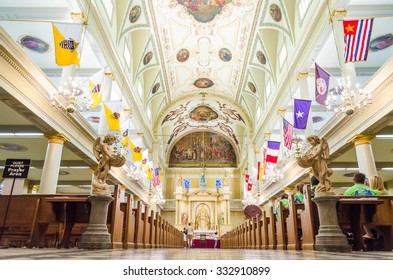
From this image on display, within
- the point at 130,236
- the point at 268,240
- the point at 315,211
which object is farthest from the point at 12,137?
the point at 315,211

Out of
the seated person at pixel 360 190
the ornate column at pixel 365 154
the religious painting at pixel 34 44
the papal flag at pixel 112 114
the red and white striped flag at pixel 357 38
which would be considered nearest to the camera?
the seated person at pixel 360 190

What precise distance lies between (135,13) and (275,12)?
22.6 ft

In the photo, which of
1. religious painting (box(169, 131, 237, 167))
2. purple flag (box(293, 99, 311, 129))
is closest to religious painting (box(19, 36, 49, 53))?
purple flag (box(293, 99, 311, 129))

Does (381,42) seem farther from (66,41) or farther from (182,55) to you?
(66,41)

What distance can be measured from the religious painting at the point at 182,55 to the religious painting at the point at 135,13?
4.82 meters

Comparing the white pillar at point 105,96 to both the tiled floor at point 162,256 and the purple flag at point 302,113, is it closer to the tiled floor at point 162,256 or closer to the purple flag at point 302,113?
the purple flag at point 302,113

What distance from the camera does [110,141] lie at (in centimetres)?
586

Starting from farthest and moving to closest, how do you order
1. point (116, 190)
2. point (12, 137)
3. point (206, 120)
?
point (206, 120), point (12, 137), point (116, 190)

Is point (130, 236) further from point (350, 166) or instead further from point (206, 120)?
point (206, 120)

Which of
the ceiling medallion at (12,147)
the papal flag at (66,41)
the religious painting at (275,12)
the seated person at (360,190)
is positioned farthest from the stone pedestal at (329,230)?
the ceiling medallion at (12,147)

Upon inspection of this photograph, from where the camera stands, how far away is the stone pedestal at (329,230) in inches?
188

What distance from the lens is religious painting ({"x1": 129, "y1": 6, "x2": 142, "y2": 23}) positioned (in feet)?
46.5

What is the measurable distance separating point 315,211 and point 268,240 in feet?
8.64

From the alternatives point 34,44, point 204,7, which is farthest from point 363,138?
point 34,44
